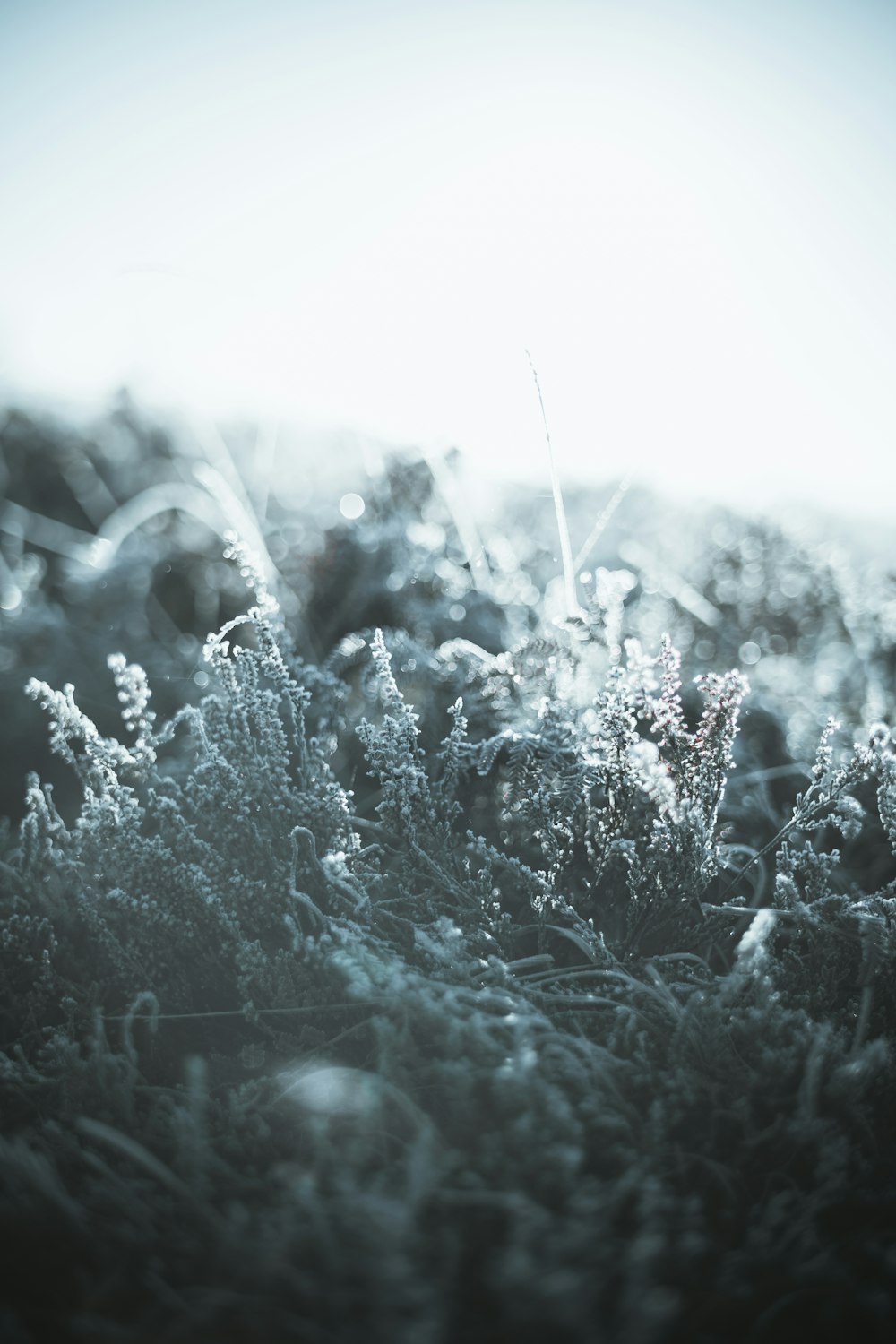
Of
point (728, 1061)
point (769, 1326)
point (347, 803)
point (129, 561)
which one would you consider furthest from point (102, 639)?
point (769, 1326)

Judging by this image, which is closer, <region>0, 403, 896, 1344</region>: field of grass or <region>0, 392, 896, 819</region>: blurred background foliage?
<region>0, 403, 896, 1344</region>: field of grass

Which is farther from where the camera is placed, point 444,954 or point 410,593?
point 410,593

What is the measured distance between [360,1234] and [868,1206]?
550 millimetres

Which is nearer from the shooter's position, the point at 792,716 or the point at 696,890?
the point at 696,890

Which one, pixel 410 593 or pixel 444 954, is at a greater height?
pixel 410 593

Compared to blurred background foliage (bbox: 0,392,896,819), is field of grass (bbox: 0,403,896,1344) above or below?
below

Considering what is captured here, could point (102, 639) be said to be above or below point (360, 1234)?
above

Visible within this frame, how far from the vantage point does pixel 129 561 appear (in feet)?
7.27

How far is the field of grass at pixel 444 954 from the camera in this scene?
0.71 metres

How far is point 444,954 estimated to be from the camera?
1.08 m

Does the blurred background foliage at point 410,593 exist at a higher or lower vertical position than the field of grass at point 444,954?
higher

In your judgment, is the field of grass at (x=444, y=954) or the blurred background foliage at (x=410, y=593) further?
the blurred background foliage at (x=410, y=593)

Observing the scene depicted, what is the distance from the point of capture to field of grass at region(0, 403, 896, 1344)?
708 millimetres

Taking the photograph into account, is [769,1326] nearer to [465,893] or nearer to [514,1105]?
[514,1105]
